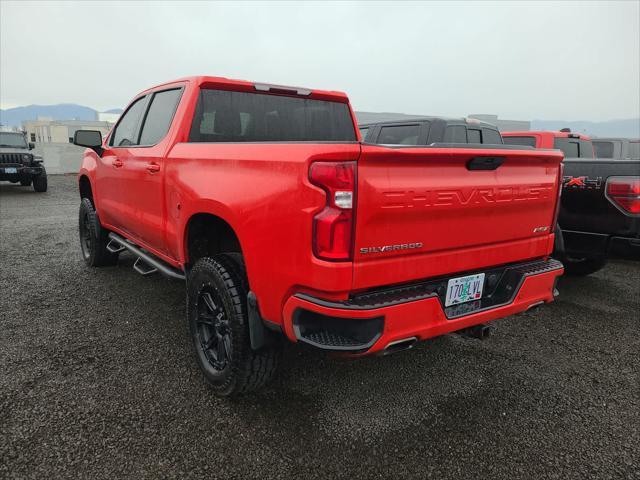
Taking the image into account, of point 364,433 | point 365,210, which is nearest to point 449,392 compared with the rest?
point 364,433

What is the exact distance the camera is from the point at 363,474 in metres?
2.03

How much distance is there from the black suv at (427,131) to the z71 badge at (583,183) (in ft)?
6.55

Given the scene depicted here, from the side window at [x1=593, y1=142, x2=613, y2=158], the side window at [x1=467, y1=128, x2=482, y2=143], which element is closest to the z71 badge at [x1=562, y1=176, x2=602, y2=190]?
the side window at [x1=467, y1=128, x2=482, y2=143]

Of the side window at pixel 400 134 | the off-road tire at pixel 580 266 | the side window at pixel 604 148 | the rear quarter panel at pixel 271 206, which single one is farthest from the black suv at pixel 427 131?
the side window at pixel 604 148

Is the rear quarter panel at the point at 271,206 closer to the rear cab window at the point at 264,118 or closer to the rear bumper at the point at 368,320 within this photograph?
the rear bumper at the point at 368,320

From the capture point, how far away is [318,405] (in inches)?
99.4

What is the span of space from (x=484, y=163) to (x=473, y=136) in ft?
14.4

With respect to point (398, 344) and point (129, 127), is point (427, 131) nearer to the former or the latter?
point (129, 127)

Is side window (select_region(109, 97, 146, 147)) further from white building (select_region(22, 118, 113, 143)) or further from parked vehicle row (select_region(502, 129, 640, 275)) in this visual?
white building (select_region(22, 118, 113, 143))

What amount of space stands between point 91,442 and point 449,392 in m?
1.95

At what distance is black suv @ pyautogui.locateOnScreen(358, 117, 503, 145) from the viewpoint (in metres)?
5.74

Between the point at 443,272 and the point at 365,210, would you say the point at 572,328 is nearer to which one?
the point at 443,272

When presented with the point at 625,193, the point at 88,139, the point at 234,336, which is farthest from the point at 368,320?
the point at 88,139

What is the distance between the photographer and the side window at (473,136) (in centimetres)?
615
